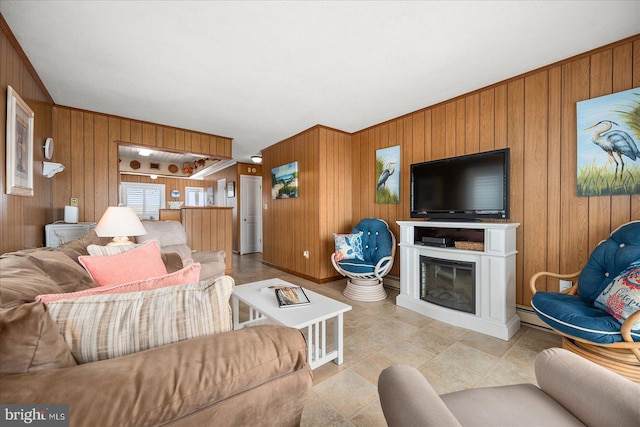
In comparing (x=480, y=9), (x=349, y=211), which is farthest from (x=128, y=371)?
(x=349, y=211)

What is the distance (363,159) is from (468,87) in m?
1.80

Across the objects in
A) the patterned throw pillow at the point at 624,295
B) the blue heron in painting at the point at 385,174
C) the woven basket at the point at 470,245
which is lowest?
the patterned throw pillow at the point at 624,295

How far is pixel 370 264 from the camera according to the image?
11.3 ft

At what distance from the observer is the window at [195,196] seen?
8742 mm

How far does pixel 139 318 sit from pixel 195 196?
896 cm

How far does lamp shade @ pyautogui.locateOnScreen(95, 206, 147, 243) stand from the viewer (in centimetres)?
244

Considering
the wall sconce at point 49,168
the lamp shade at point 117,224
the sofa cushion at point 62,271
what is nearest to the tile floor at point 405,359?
the sofa cushion at point 62,271

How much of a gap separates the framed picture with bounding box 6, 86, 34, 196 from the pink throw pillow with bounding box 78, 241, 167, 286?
4.41ft

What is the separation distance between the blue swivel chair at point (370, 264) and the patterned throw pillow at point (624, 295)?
1.93 metres

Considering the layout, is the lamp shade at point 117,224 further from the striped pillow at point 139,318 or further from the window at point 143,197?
the window at point 143,197

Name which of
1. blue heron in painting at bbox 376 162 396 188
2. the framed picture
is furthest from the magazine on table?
blue heron in painting at bbox 376 162 396 188

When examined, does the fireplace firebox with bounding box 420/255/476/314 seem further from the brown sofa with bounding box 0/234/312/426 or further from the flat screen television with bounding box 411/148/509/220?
the brown sofa with bounding box 0/234/312/426

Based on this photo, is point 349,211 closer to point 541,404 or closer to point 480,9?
point 480,9

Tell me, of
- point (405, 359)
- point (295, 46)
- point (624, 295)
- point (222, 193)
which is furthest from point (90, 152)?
point (624, 295)
